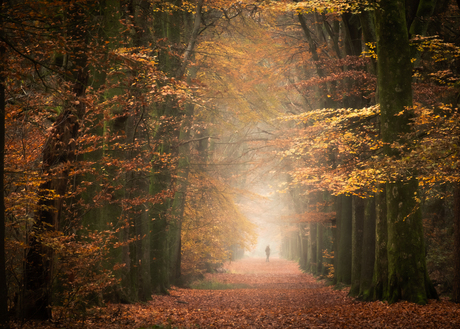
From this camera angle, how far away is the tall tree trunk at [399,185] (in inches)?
342

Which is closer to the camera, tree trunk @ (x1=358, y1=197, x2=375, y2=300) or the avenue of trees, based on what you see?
the avenue of trees

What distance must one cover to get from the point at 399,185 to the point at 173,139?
805cm

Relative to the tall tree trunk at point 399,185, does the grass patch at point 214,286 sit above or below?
below

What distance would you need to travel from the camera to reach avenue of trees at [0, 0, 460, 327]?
20.0 ft

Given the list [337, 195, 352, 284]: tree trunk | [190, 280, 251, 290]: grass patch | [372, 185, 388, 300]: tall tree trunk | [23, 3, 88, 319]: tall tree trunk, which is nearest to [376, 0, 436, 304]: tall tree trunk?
[372, 185, 388, 300]: tall tree trunk

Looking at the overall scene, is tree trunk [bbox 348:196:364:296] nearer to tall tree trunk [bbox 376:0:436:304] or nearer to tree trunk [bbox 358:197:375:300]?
tree trunk [bbox 358:197:375:300]

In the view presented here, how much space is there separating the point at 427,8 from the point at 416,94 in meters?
2.47

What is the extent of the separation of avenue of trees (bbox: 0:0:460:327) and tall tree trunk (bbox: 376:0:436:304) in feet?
0.11

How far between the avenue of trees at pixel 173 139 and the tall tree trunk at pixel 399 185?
3cm

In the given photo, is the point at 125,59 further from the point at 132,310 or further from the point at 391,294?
the point at 391,294

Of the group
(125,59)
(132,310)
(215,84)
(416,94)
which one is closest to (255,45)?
(215,84)

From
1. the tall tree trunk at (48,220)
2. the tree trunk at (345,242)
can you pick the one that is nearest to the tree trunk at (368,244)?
the tree trunk at (345,242)

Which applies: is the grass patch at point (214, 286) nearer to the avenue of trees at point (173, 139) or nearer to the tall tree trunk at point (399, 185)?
the avenue of trees at point (173, 139)

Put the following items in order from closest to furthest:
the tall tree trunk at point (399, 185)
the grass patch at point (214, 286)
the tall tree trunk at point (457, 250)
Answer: the tall tree trunk at point (399, 185) → the tall tree trunk at point (457, 250) → the grass patch at point (214, 286)
